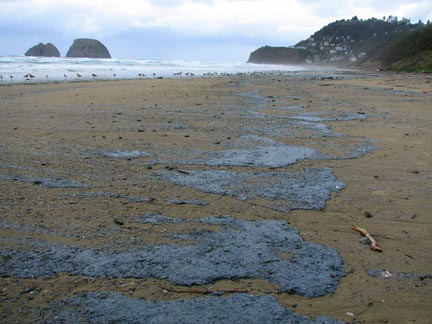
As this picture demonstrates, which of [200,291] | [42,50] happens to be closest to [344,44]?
[42,50]

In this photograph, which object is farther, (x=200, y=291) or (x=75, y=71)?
(x=75, y=71)

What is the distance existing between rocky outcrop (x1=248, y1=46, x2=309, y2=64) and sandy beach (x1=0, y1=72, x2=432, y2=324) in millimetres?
108315

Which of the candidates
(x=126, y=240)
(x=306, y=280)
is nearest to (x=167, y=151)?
(x=126, y=240)

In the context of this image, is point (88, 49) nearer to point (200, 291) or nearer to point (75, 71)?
point (75, 71)

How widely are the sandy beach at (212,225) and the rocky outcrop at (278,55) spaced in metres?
108

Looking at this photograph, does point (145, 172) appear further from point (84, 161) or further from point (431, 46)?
point (431, 46)

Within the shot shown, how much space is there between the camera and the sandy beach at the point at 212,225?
191 centimetres

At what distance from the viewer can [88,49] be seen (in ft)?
306

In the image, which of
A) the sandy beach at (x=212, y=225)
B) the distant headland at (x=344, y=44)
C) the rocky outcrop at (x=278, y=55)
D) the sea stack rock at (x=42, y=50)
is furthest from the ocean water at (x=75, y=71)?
the rocky outcrop at (x=278, y=55)

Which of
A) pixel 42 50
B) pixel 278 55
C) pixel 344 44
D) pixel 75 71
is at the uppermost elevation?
pixel 344 44

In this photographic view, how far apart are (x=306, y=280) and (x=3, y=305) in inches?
58.0

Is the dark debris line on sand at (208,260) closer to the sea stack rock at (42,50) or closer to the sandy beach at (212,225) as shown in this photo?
the sandy beach at (212,225)

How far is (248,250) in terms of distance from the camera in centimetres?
Result: 241

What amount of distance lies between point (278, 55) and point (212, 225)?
407 feet
